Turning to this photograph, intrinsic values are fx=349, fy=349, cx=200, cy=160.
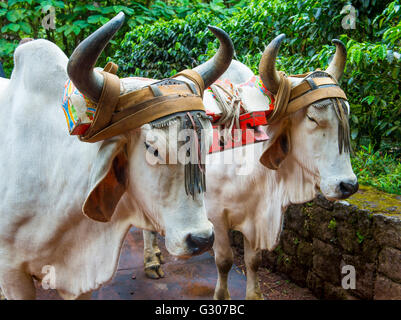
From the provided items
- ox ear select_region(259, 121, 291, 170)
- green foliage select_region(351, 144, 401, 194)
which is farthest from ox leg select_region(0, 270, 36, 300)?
green foliage select_region(351, 144, 401, 194)

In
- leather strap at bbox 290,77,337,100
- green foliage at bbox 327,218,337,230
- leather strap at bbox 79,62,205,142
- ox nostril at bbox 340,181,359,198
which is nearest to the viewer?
leather strap at bbox 79,62,205,142

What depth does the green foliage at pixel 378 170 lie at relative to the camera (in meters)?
3.10

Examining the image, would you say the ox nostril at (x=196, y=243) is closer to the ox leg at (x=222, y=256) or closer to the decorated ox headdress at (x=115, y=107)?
the decorated ox headdress at (x=115, y=107)

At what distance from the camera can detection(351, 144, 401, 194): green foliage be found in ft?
10.2

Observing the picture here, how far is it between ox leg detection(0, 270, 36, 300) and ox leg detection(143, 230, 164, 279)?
1.86 metres

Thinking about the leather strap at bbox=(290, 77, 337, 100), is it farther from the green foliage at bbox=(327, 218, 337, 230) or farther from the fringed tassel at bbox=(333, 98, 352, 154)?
the green foliage at bbox=(327, 218, 337, 230)

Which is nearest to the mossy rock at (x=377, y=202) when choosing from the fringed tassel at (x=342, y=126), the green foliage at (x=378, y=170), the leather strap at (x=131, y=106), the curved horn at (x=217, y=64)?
the green foliage at (x=378, y=170)

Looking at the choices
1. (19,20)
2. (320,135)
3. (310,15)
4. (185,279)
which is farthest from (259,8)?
(19,20)

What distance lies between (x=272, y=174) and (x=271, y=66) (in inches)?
30.1

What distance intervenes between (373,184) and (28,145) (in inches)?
112

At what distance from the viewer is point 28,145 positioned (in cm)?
163

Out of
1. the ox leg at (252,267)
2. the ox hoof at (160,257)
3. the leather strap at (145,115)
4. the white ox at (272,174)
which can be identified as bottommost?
the ox hoof at (160,257)

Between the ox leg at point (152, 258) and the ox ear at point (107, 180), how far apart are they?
7.24ft
